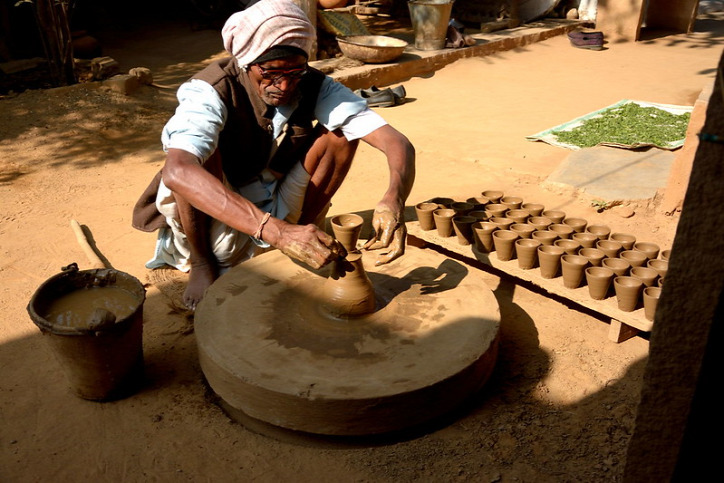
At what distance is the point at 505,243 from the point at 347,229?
1063 mm

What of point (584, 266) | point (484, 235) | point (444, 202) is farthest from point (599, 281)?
point (444, 202)

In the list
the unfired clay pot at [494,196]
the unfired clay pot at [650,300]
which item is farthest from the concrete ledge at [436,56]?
the unfired clay pot at [650,300]

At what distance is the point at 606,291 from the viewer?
3100 mm

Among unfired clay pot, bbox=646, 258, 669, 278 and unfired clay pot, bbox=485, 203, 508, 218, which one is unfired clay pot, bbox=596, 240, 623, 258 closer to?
unfired clay pot, bbox=646, 258, 669, 278

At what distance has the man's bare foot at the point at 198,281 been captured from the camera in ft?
11.2

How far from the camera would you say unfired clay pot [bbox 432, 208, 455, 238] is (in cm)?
367

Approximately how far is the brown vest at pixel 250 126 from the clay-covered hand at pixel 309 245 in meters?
0.87

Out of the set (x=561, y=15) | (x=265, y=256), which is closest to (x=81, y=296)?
(x=265, y=256)

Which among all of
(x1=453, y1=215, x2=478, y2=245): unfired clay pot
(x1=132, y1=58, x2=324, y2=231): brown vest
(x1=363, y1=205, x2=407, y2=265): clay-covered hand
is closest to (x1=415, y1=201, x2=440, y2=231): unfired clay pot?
(x1=453, y1=215, x2=478, y2=245): unfired clay pot

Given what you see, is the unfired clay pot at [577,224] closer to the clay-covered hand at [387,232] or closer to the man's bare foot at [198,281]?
the clay-covered hand at [387,232]

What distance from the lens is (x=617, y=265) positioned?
A: 3232 mm

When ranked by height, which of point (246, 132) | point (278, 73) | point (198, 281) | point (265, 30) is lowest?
point (198, 281)

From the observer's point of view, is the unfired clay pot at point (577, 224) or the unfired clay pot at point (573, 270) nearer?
the unfired clay pot at point (573, 270)

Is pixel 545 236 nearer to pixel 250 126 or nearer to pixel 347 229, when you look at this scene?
pixel 347 229
